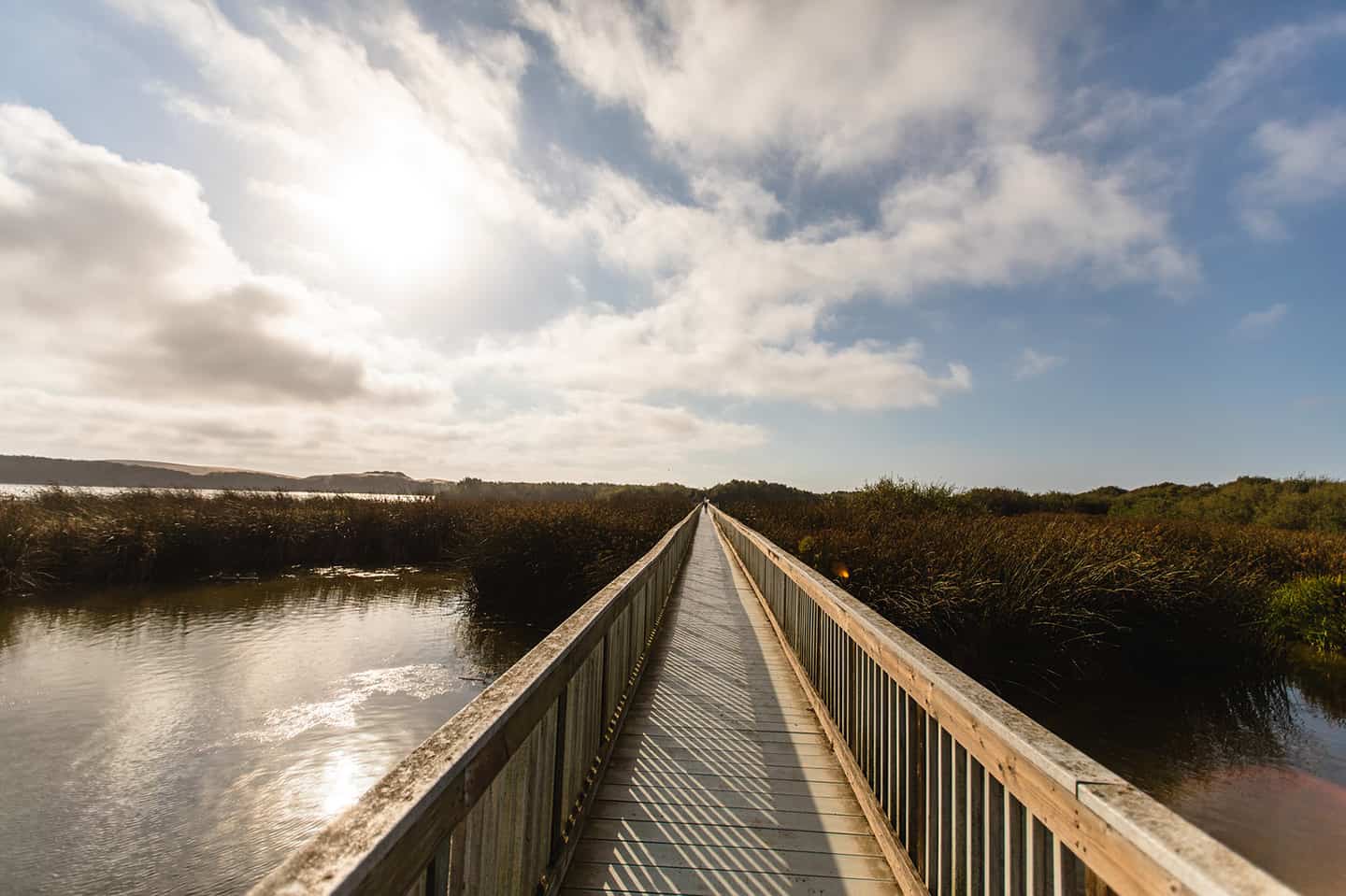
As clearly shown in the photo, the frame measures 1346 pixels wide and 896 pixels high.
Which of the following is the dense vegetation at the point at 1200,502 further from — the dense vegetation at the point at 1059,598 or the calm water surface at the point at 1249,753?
the calm water surface at the point at 1249,753

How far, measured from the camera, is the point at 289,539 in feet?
68.1

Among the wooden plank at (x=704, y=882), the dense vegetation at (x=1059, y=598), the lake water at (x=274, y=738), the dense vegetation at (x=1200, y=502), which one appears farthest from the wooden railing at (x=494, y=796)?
the dense vegetation at (x=1200, y=502)

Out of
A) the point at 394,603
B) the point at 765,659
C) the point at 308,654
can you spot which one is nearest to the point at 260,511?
the point at 394,603

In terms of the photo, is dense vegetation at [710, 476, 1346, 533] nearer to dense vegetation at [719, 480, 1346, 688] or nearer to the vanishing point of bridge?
dense vegetation at [719, 480, 1346, 688]

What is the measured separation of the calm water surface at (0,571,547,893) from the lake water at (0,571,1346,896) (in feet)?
0.09

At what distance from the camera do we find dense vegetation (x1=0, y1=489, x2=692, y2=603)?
15.4 meters

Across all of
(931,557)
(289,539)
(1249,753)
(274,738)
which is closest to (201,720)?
(274,738)

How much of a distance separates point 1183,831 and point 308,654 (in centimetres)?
1285

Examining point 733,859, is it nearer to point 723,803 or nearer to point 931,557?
point 723,803

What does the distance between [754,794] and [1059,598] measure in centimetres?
826

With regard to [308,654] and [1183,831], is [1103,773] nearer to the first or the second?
[1183,831]

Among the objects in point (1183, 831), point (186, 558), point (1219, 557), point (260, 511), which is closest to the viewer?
point (1183, 831)

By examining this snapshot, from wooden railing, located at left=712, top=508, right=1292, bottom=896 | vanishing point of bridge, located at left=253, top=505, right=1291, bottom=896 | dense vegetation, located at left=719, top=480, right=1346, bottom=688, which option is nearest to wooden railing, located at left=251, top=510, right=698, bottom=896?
vanishing point of bridge, located at left=253, top=505, right=1291, bottom=896

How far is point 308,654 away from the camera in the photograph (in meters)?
10.9
